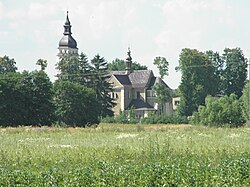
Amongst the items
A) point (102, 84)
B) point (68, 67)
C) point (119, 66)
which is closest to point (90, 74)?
point (102, 84)

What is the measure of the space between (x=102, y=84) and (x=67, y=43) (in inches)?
1245

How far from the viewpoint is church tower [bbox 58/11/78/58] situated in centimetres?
12431

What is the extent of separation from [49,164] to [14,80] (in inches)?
1884

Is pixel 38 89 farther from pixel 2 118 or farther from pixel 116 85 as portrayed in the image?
pixel 116 85

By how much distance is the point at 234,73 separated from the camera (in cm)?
10675

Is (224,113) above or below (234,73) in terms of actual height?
below

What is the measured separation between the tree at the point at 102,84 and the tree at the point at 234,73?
2131cm

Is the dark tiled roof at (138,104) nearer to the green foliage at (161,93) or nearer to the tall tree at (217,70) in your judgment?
the green foliage at (161,93)

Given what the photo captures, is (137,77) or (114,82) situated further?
(137,77)

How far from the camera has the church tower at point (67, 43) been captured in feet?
408

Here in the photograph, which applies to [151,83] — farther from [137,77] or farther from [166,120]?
[166,120]

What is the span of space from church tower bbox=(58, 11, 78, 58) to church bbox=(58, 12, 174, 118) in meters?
16.3

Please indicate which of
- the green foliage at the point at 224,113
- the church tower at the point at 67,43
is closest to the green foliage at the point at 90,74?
the church tower at the point at 67,43

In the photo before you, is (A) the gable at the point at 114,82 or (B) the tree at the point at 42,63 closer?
(B) the tree at the point at 42,63
